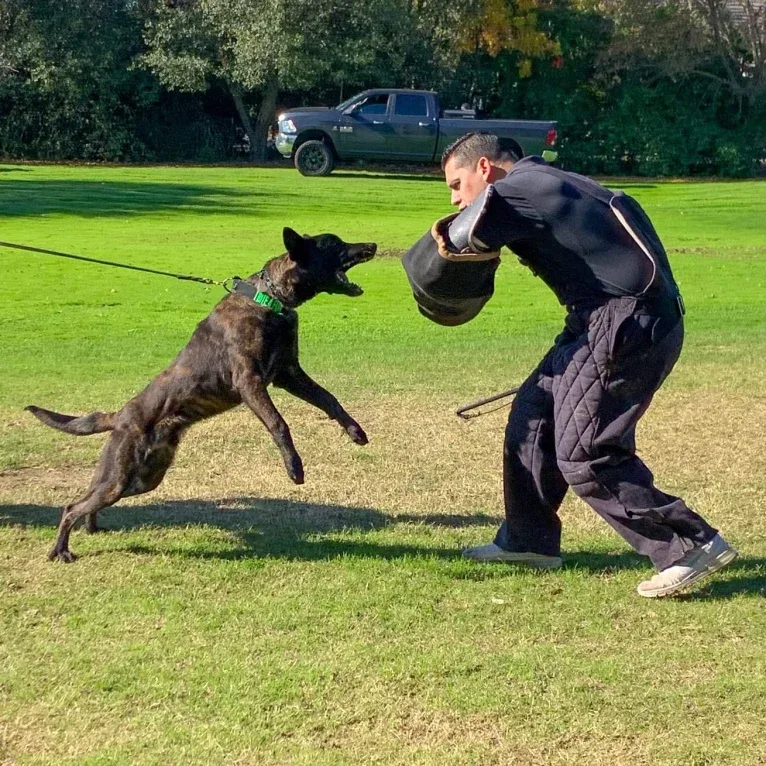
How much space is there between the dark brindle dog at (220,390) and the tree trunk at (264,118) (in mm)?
30407

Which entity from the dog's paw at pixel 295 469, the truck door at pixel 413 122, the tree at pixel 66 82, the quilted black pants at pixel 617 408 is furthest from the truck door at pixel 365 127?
the quilted black pants at pixel 617 408

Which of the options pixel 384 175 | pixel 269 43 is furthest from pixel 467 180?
pixel 269 43

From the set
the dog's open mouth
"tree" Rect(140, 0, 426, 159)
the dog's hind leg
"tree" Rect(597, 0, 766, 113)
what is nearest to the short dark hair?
the dog's open mouth

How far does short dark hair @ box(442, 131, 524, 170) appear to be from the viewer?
5289mm

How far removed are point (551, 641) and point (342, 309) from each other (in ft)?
36.3

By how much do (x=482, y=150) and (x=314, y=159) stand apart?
26.9 meters

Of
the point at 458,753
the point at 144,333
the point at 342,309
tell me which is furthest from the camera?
the point at 342,309

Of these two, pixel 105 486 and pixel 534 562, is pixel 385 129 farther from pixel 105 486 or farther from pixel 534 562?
pixel 534 562

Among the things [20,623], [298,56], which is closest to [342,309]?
[20,623]

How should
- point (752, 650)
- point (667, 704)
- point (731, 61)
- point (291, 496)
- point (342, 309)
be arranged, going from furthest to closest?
point (731, 61) < point (342, 309) < point (291, 496) < point (752, 650) < point (667, 704)

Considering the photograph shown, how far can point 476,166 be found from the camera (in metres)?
5.28

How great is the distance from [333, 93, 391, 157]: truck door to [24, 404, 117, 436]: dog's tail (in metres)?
24.8

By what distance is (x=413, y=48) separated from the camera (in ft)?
121

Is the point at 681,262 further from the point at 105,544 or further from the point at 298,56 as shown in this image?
the point at 298,56
